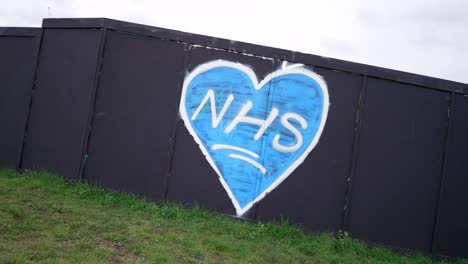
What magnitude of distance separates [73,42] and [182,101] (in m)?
2.10

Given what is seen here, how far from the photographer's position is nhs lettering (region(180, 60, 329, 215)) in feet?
19.5

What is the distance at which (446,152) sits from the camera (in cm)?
596

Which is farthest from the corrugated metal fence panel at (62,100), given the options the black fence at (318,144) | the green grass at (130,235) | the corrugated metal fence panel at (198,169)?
the corrugated metal fence panel at (198,169)

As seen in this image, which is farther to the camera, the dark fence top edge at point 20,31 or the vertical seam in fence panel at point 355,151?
the dark fence top edge at point 20,31

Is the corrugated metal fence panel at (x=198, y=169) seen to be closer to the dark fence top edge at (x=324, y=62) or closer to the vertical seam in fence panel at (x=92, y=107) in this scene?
the dark fence top edge at (x=324, y=62)

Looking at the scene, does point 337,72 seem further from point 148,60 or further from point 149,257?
point 149,257

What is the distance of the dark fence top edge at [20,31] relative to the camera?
7066 millimetres

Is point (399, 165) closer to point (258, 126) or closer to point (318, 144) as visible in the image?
point (318, 144)

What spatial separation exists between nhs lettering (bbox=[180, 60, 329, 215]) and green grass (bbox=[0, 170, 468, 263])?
2.08ft

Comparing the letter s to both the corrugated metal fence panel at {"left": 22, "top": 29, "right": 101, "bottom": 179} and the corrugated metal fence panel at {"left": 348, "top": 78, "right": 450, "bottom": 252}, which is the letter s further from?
the corrugated metal fence panel at {"left": 22, "top": 29, "right": 101, "bottom": 179}

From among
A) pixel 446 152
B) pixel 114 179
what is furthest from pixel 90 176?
pixel 446 152

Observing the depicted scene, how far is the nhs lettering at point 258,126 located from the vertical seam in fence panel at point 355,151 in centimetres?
50

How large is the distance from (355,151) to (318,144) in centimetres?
55

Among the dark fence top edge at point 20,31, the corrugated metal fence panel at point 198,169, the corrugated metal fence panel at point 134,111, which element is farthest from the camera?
the dark fence top edge at point 20,31
